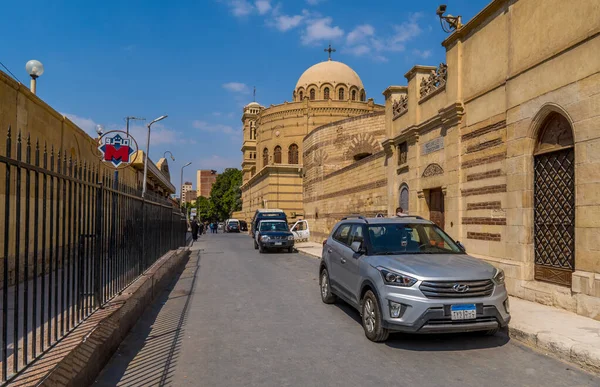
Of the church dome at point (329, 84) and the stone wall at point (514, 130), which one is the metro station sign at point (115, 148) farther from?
the church dome at point (329, 84)

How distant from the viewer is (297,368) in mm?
4965

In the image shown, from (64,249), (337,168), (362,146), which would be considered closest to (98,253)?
(64,249)

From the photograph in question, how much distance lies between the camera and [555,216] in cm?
814

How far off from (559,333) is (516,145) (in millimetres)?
4267

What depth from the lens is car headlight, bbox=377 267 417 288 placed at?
18.6 ft

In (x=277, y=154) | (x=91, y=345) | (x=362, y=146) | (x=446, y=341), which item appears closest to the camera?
(x=91, y=345)

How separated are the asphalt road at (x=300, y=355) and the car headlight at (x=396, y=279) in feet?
2.68

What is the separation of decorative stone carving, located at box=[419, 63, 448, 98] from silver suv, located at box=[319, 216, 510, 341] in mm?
6601

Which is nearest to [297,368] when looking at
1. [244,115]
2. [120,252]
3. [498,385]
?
[498,385]

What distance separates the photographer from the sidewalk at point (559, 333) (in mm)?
5160

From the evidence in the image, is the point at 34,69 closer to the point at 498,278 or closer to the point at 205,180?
the point at 498,278

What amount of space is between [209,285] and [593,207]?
27.4 ft

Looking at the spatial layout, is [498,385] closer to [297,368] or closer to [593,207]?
[297,368]

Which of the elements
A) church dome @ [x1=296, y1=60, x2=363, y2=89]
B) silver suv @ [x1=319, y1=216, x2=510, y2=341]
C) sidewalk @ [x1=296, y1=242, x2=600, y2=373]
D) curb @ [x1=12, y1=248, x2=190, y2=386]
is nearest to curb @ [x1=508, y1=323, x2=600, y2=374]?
sidewalk @ [x1=296, y1=242, x2=600, y2=373]
